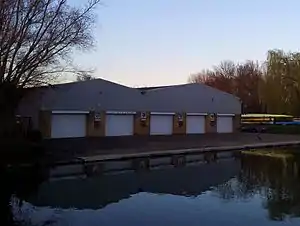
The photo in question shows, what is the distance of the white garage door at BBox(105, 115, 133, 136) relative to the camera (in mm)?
40844

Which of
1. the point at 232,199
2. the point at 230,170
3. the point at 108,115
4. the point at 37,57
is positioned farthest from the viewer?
the point at 108,115

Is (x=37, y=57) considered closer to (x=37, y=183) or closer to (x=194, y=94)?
(x=37, y=183)

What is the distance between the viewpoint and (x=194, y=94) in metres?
48.3

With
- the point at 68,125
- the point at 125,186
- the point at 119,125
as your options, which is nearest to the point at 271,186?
the point at 125,186

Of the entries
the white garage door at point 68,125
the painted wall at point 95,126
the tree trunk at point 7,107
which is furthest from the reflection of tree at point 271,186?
the white garage door at point 68,125

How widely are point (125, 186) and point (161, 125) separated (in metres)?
26.5

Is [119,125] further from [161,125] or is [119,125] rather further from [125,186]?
[125,186]

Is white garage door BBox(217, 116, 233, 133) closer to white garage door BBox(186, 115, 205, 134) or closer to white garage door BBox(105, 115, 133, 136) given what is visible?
white garage door BBox(186, 115, 205, 134)

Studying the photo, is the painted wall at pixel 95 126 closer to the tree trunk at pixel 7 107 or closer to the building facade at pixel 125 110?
the building facade at pixel 125 110

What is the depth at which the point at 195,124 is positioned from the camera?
4862 centimetres

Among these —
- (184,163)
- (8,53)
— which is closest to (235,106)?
(184,163)

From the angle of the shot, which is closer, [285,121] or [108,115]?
[108,115]

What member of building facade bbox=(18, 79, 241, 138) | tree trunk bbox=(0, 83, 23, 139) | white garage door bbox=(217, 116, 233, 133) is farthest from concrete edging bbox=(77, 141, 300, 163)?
white garage door bbox=(217, 116, 233, 133)

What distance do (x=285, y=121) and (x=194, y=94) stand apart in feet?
64.7
